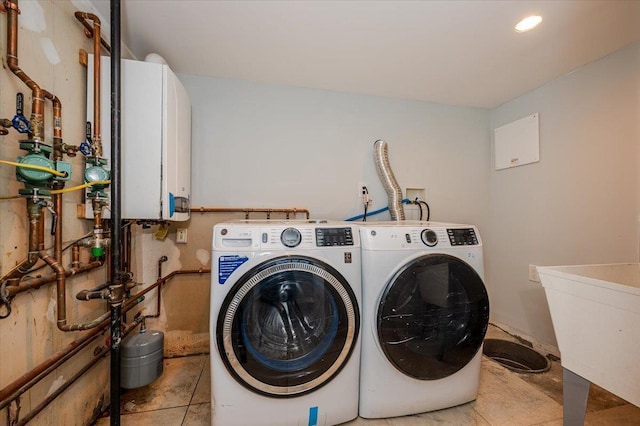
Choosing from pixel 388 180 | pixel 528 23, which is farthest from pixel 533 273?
pixel 528 23

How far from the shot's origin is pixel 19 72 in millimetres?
951

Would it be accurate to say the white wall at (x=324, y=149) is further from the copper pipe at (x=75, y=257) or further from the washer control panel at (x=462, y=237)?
the washer control panel at (x=462, y=237)

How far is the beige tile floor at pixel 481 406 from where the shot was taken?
4.59 feet

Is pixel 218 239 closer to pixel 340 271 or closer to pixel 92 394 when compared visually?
pixel 340 271

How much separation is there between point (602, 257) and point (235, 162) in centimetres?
281

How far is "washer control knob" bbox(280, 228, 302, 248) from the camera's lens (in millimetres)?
1264

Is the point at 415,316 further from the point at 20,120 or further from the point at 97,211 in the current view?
the point at 20,120

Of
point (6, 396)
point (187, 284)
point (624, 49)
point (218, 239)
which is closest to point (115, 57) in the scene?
point (218, 239)

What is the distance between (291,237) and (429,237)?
76 centimetres

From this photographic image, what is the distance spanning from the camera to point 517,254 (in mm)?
2414

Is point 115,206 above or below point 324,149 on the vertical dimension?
below

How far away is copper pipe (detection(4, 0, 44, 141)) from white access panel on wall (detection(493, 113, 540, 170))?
320 cm

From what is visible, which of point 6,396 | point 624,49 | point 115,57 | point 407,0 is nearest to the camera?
point 6,396

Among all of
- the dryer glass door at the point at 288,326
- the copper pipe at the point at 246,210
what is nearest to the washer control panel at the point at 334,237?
the dryer glass door at the point at 288,326
